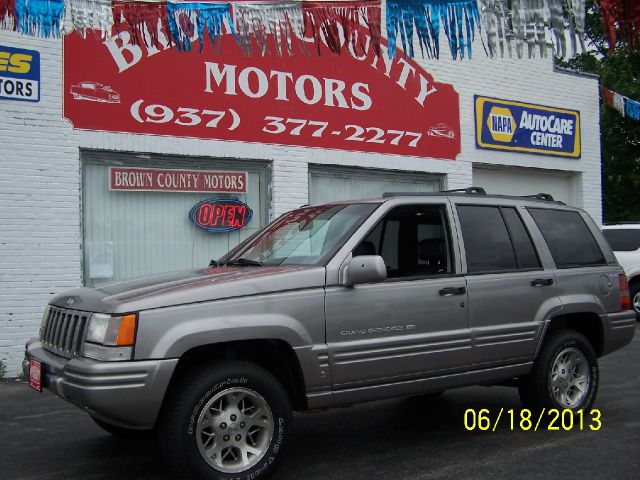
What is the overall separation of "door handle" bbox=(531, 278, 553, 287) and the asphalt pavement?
1.15 m

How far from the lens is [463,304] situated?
525 cm

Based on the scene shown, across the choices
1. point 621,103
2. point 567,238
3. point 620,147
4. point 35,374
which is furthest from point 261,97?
point 620,147

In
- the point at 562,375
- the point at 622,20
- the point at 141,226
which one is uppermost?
the point at 622,20

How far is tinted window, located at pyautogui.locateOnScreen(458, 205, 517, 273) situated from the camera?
549cm

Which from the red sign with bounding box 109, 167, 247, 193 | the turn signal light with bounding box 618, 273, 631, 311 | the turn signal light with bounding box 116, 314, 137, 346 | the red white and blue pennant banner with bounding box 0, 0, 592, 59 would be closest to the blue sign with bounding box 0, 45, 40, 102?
the red sign with bounding box 109, 167, 247, 193

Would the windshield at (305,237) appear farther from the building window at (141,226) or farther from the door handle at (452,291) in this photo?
the building window at (141,226)

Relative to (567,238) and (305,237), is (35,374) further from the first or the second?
(567,238)

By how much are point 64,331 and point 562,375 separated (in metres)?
3.86

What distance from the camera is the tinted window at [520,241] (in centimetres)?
577

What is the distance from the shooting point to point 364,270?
4.62 m

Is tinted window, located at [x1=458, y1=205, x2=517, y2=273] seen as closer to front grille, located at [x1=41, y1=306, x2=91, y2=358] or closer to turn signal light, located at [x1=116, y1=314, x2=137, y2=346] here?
turn signal light, located at [x1=116, y1=314, x2=137, y2=346]

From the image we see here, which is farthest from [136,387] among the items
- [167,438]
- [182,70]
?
[182,70]

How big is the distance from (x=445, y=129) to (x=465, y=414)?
23.7ft

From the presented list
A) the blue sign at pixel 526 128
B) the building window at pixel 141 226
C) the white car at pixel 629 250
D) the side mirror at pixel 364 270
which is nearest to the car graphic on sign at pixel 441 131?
the blue sign at pixel 526 128
